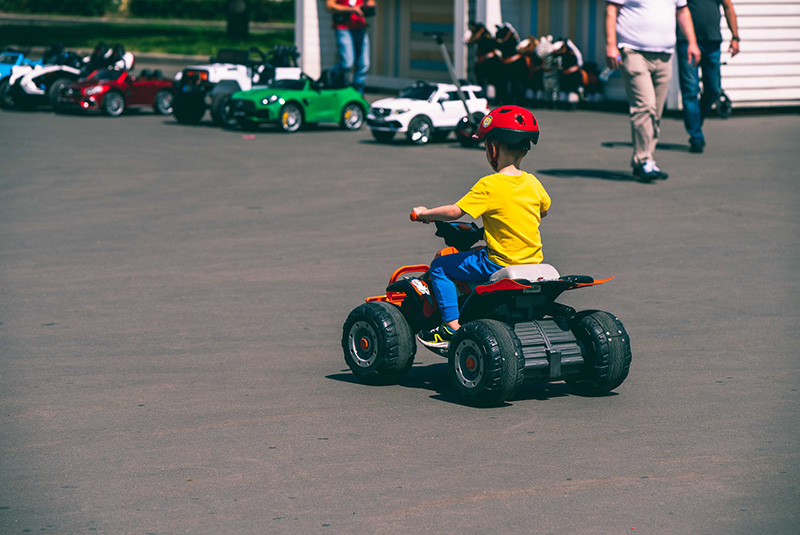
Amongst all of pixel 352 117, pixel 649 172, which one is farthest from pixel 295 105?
pixel 649 172

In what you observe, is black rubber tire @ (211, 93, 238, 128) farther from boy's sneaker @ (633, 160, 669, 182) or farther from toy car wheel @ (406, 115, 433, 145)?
boy's sneaker @ (633, 160, 669, 182)

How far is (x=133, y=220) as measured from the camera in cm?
1272

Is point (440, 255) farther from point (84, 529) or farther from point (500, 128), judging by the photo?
point (84, 529)

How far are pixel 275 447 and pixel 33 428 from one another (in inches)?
48.4

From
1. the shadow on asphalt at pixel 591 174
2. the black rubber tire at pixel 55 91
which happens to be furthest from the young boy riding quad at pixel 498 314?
the black rubber tire at pixel 55 91

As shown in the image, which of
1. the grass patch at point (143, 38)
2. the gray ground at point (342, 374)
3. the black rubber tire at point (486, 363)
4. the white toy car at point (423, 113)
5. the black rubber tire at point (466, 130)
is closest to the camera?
the gray ground at point (342, 374)

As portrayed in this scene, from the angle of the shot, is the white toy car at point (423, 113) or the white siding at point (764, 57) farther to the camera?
the white siding at point (764, 57)

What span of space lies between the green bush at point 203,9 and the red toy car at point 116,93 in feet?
132

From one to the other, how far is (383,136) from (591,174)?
494 cm

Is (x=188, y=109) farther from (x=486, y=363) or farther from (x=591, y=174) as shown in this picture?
(x=486, y=363)

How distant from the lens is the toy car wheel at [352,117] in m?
21.8

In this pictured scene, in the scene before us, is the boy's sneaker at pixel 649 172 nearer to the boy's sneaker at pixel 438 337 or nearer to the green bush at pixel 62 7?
the boy's sneaker at pixel 438 337

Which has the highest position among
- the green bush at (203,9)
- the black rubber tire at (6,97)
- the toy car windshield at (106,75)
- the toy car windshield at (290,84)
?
the green bush at (203,9)

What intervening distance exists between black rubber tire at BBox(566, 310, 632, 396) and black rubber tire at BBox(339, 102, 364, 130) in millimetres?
15403
